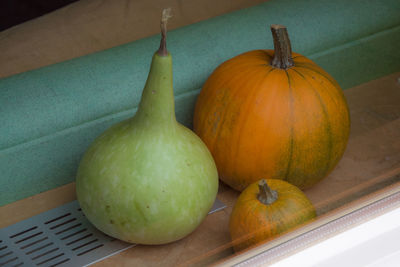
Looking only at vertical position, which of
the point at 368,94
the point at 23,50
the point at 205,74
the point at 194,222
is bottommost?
the point at 194,222

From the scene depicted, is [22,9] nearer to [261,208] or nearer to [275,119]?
[275,119]

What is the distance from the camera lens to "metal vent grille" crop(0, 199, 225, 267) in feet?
2.74

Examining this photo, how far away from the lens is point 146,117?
852 millimetres

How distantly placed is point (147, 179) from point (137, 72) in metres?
0.33

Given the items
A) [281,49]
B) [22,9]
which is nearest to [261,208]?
[281,49]

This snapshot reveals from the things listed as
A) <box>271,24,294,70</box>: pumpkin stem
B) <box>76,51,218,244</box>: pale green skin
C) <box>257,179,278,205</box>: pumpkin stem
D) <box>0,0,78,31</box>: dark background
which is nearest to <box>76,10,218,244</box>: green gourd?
<box>76,51,218,244</box>: pale green skin

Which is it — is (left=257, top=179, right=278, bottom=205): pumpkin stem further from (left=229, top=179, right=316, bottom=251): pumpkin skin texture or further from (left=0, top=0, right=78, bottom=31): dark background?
(left=0, top=0, right=78, bottom=31): dark background

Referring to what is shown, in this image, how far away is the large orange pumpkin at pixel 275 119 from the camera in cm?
100

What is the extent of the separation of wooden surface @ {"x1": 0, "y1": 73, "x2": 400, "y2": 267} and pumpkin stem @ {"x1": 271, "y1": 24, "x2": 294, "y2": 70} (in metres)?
0.21

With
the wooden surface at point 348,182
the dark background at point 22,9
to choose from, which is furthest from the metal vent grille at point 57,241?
the dark background at point 22,9

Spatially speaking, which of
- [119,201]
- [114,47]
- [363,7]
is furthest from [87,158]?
[363,7]

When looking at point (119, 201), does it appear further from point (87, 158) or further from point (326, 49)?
point (326, 49)

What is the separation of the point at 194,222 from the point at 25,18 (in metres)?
0.79

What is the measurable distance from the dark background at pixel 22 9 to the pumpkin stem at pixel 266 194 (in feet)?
2.65
